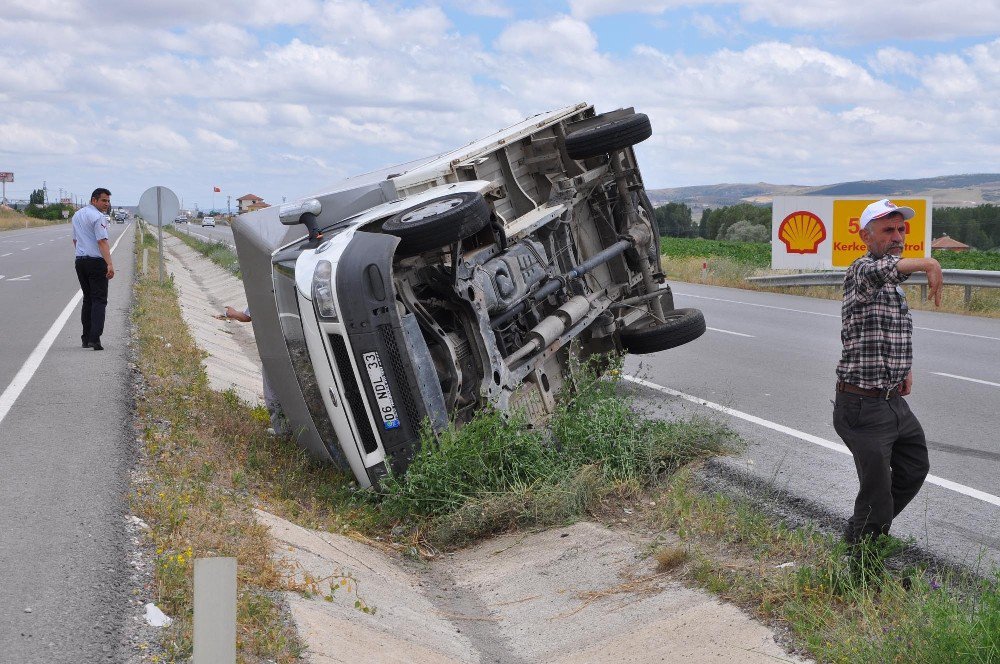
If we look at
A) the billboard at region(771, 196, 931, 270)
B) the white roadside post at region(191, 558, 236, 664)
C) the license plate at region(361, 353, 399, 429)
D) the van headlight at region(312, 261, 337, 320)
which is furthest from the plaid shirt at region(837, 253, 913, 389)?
the billboard at region(771, 196, 931, 270)

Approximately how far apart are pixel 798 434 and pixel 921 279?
39.0 feet

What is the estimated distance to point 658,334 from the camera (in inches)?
364

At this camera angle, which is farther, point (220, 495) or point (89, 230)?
point (89, 230)

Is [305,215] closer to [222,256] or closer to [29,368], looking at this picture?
[29,368]

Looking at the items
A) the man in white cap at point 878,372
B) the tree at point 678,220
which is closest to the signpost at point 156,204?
the man in white cap at point 878,372

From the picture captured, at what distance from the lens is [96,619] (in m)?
4.19

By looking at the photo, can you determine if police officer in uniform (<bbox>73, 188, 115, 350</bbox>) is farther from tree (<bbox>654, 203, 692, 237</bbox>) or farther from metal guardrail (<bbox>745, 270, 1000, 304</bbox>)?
tree (<bbox>654, 203, 692, 237</bbox>)

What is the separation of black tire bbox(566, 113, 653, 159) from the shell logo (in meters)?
14.8

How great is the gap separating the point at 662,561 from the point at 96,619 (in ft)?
8.50

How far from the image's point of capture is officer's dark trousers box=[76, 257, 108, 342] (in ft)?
36.2

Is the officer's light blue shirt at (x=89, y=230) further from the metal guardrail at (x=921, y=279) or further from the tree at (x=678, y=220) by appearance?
the tree at (x=678, y=220)

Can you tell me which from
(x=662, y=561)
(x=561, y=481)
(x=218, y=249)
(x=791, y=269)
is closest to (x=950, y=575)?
(x=662, y=561)

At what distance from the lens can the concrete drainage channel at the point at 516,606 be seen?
4.41 metres

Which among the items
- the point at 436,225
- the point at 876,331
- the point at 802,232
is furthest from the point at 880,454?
the point at 802,232
